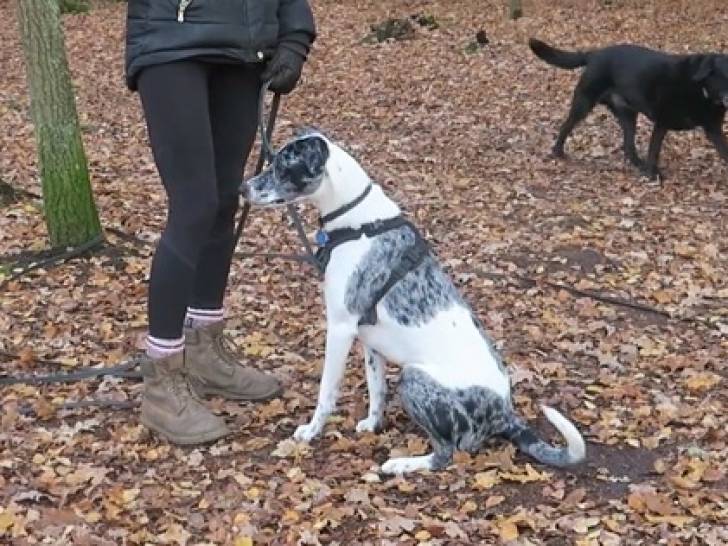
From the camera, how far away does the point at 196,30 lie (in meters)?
3.77

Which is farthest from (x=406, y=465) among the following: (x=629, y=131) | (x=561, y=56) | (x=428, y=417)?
(x=561, y=56)

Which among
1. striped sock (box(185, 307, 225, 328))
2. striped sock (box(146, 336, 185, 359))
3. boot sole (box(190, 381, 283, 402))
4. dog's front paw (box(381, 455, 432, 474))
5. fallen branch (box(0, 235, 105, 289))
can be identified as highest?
striped sock (box(146, 336, 185, 359))

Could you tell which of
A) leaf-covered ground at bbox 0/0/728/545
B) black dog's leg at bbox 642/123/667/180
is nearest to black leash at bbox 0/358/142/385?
leaf-covered ground at bbox 0/0/728/545

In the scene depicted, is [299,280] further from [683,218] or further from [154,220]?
[683,218]

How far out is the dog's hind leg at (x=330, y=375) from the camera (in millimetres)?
4109

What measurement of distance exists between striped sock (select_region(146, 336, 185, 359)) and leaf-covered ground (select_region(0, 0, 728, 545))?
40cm

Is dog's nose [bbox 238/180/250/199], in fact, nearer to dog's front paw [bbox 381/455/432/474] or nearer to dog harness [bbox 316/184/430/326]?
dog harness [bbox 316/184/430/326]

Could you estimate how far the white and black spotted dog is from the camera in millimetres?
3986

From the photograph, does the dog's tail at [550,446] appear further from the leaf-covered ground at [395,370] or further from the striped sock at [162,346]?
the striped sock at [162,346]

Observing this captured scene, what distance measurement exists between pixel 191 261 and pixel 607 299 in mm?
3160

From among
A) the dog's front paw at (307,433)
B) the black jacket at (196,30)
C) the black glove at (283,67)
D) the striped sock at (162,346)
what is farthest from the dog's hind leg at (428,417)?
the black jacket at (196,30)

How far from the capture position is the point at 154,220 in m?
7.71

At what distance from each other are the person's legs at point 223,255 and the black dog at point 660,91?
5764mm

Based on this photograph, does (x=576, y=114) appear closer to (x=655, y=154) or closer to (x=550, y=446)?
(x=655, y=154)
